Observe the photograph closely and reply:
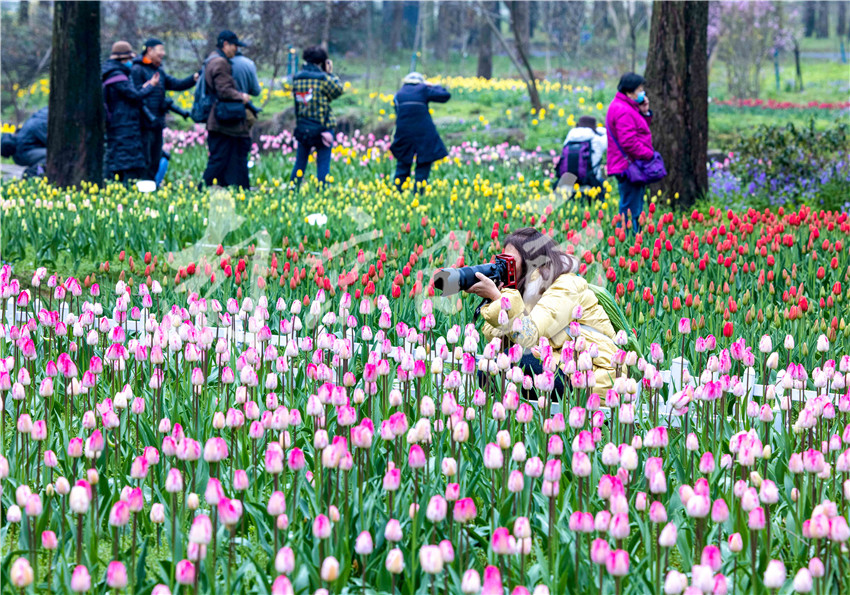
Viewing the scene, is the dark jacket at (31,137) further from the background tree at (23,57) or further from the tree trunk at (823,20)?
the tree trunk at (823,20)

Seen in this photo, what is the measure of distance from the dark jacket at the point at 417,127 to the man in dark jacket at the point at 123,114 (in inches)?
98.8

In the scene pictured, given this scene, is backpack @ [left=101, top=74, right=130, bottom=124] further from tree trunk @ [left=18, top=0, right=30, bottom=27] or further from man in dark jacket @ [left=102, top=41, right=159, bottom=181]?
tree trunk @ [left=18, top=0, right=30, bottom=27]

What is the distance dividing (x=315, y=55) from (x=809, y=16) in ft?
160

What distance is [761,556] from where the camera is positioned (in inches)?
98.9

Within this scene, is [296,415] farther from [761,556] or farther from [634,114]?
[634,114]

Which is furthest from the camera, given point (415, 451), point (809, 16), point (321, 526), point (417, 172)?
point (809, 16)

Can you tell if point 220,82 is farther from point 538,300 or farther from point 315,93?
point 538,300

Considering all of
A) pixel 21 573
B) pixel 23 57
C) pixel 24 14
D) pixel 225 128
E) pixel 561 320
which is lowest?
pixel 21 573

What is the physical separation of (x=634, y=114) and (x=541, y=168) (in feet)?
18.4

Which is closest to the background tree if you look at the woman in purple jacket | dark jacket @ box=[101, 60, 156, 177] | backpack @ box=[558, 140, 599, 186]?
dark jacket @ box=[101, 60, 156, 177]

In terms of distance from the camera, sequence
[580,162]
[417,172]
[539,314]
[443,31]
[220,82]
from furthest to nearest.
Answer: [443,31] < [417,172] < [580,162] < [220,82] < [539,314]

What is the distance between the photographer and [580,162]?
1044 centimetres

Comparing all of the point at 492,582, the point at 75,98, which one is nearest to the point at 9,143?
the point at 75,98

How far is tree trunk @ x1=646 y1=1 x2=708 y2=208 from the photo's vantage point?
33.7ft
